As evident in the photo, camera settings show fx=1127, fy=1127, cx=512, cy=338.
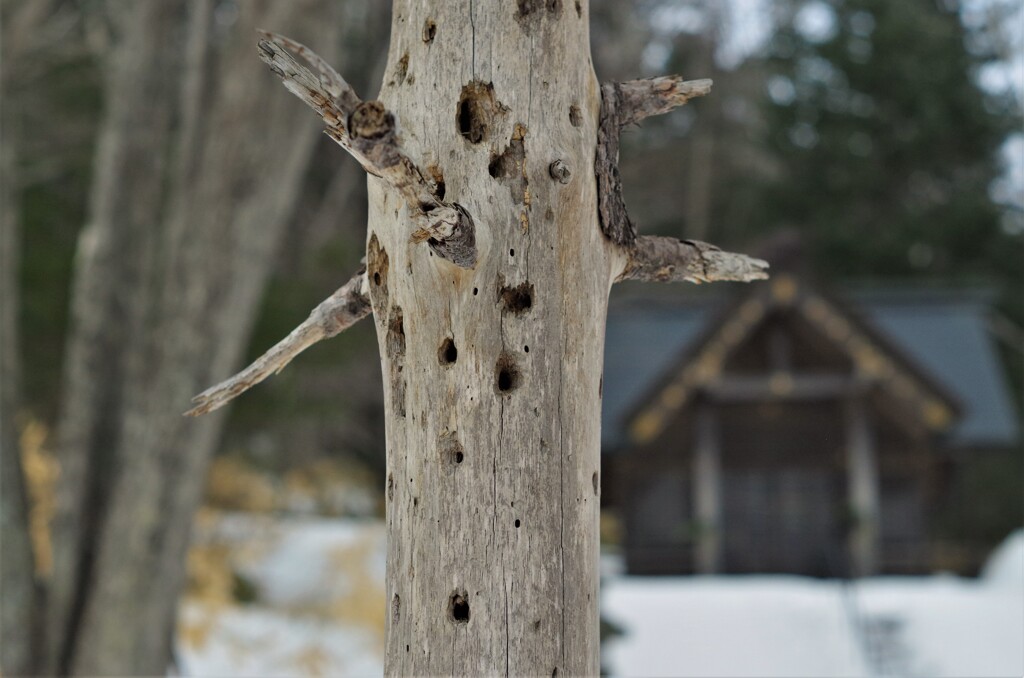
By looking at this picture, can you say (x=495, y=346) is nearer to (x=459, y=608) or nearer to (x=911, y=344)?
(x=459, y=608)

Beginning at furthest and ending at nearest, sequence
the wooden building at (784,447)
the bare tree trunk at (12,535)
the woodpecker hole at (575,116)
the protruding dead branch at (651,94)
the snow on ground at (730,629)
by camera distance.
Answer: the wooden building at (784,447) → the snow on ground at (730,629) → the bare tree trunk at (12,535) → the protruding dead branch at (651,94) → the woodpecker hole at (575,116)

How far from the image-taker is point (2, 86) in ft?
22.9

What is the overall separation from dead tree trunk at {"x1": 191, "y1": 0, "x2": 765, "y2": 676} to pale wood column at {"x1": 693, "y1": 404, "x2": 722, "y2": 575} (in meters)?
12.1

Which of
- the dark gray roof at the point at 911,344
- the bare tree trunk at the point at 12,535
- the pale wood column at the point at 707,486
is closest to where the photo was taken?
the bare tree trunk at the point at 12,535

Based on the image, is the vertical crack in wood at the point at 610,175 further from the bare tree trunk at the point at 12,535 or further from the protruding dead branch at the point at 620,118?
the bare tree trunk at the point at 12,535

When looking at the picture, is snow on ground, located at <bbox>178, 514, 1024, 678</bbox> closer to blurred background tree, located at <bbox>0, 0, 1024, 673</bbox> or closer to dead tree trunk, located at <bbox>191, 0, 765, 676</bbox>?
blurred background tree, located at <bbox>0, 0, 1024, 673</bbox>

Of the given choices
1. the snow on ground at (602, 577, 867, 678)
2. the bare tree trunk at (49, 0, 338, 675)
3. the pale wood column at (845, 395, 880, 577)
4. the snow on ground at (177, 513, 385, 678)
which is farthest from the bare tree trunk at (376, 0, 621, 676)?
the pale wood column at (845, 395, 880, 577)

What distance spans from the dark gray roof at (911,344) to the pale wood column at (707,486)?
93 cm

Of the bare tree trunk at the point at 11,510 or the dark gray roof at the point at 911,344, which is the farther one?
the dark gray roof at the point at 911,344

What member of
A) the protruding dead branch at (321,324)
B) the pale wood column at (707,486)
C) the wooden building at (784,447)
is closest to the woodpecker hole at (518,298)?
the protruding dead branch at (321,324)

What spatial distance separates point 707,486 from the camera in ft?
47.5

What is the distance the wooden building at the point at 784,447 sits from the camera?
13969 millimetres

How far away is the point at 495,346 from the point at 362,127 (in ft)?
2.10

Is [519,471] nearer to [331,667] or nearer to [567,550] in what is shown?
[567,550]
